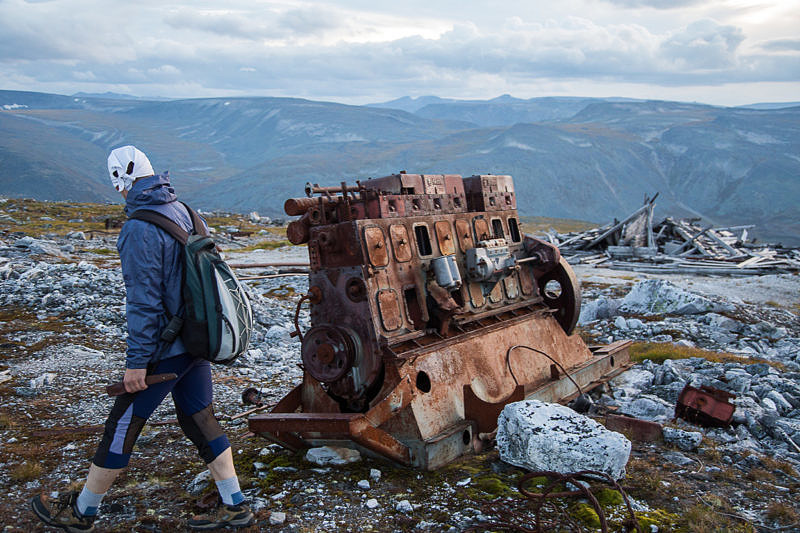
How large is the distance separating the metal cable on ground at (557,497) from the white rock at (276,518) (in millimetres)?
1376

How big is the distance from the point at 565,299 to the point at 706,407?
7.62ft

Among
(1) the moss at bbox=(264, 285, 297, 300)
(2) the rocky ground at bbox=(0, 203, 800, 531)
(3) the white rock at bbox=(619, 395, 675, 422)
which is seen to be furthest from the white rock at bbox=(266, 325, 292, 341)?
(3) the white rock at bbox=(619, 395, 675, 422)

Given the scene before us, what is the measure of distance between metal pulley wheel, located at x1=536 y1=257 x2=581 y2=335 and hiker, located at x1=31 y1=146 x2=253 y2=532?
5.49 meters

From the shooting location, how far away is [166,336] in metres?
4.05

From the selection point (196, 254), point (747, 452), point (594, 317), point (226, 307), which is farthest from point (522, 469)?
point (594, 317)

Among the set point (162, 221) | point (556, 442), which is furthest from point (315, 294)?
point (556, 442)

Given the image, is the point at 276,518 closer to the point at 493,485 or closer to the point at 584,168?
the point at 493,485

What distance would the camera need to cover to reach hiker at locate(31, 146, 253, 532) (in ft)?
13.2

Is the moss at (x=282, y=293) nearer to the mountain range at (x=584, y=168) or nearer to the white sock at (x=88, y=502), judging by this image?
the white sock at (x=88, y=502)

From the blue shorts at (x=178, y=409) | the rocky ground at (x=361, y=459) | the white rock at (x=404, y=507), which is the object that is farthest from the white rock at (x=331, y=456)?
the blue shorts at (x=178, y=409)

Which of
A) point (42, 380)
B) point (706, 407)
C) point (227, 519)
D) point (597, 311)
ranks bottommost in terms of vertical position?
point (597, 311)

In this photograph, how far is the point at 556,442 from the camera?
5.25 metres

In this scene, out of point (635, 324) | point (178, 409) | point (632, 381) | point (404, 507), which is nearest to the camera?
point (178, 409)

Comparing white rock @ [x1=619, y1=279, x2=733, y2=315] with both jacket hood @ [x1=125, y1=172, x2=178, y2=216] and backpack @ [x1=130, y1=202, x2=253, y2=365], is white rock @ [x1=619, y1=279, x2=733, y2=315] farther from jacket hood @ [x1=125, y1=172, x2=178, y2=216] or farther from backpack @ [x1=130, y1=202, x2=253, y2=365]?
jacket hood @ [x1=125, y1=172, x2=178, y2=216]
